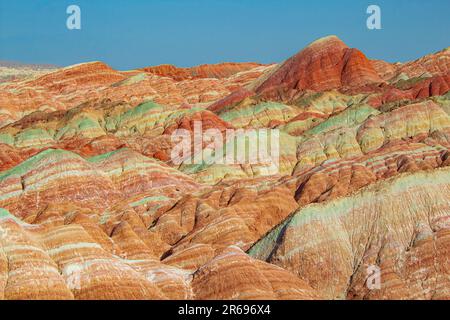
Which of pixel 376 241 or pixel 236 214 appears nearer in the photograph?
pixel 376 241

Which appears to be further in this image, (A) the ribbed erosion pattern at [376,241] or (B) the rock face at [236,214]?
(A) the ribbed erosion pattern at [376,241]

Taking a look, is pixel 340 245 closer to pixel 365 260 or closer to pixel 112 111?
pixel 365 260

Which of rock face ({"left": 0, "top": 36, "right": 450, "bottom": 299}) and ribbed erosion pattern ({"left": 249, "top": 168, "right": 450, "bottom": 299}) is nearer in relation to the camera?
rock face ({"left": 0, "top": 36, "right": 450, "bottom": 299})

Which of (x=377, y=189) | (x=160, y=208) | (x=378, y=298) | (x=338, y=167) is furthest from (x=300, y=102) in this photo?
(x=378, y=298)
